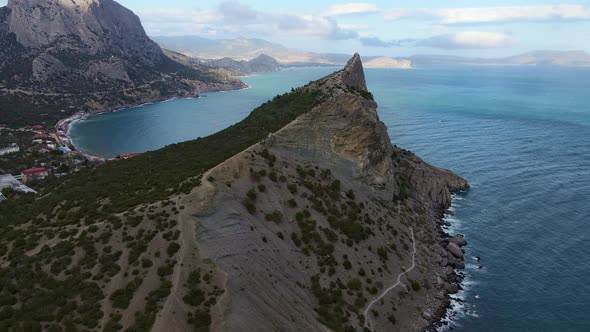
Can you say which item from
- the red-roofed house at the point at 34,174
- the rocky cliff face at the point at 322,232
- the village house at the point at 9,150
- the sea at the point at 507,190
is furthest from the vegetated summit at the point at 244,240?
the village house at the point at 9,150

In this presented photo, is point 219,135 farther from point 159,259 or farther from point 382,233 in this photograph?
point 159,259

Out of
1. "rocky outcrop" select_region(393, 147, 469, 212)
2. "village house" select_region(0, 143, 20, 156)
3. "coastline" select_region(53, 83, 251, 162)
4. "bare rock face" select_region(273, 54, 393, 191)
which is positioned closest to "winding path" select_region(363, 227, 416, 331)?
"bare rock face" select_region(273, 54, 393, 191)

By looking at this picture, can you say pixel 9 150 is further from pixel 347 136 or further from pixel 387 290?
pixel 387 290

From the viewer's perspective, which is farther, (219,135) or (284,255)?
(219,135)

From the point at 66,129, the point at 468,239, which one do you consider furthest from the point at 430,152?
the point at 66,129

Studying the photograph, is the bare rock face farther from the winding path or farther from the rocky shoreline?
the winding path

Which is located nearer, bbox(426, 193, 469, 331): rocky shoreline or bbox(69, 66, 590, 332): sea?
bbox(426, 193, 469, 331): rocky shoreline

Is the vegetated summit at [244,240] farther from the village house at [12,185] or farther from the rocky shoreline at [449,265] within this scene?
the village house at [12,185]
